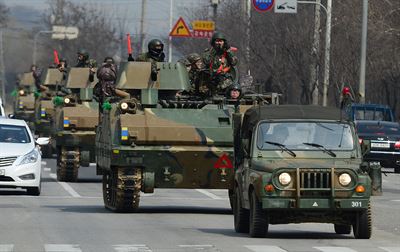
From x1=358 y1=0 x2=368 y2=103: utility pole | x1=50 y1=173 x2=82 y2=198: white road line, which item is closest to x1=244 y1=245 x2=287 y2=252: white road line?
x1=50 y1=173 x2=82 y2=198: white road line

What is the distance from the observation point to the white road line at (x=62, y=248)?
57.9 feet

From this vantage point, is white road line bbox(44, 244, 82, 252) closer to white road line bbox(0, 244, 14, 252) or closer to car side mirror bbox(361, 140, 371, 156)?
white road line bbox(0, 244, 14, 252)

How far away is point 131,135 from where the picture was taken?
79.7ft

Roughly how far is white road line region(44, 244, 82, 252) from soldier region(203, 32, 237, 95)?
9002mm

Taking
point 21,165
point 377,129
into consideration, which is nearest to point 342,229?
point 21,165

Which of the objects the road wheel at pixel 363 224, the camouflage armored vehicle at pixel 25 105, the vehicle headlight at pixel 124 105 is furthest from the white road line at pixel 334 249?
the camouflage armored vehicle at pixel 25 105

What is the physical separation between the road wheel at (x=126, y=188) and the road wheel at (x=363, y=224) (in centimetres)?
552

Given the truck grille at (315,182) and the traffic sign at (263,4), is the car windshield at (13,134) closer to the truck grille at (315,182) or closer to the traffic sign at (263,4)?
the truck grille at (315,182)

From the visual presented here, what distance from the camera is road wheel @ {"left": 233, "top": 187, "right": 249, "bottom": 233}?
2014 cm

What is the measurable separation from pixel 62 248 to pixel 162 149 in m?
6.68

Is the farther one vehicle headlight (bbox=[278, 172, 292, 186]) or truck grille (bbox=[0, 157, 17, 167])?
truck grille (bbox=[0, 157, 17, 167])

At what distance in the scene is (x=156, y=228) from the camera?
21.3m

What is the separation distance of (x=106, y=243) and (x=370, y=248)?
3.19 m

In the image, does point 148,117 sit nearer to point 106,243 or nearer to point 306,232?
point 306,232
